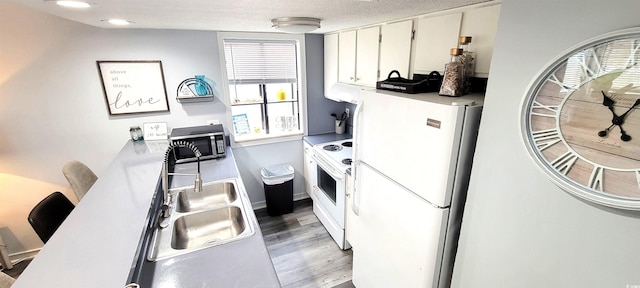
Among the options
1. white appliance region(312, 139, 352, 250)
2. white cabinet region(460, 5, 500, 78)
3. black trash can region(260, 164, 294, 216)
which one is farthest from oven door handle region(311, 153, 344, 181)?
white cabinet region(460, 5, 500, 78)

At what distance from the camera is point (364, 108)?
166cm

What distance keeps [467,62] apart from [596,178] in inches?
33.0

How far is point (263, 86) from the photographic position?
3156mm

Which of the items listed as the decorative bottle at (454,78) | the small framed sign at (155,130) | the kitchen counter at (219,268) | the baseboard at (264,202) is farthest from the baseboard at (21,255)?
the decorative bottle at (454,78)

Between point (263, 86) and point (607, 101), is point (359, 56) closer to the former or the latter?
point (263, 86)

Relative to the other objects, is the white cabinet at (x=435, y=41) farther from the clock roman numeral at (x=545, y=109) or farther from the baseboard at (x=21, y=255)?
the baseboard at (x=21, y=255)

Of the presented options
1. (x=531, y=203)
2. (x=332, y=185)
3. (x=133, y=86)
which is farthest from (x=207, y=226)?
(x=531, y=203)

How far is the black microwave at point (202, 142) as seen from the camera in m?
2.50

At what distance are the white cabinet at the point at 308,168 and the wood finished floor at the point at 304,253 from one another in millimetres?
317

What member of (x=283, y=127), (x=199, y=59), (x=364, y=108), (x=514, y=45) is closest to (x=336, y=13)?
(x=364, y=108)

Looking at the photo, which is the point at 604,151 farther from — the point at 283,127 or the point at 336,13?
the point at 283,127

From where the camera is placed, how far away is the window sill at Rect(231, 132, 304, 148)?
3.07 m

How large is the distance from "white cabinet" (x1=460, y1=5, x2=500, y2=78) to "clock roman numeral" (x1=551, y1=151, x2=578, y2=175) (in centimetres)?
71

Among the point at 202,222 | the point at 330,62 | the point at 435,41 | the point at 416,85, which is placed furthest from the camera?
the point at 330,62
